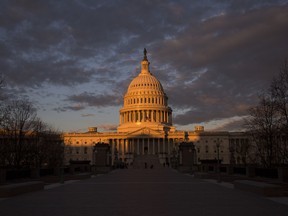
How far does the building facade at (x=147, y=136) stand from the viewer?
16638 centimetres

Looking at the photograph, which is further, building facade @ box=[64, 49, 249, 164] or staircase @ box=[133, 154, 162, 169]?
building facade @ box=[64, 49, 249, 164]

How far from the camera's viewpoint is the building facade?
16638 cm

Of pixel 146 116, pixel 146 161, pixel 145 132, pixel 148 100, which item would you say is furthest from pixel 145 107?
pixel 146 161

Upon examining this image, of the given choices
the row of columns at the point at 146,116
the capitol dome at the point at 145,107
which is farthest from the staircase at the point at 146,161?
the row of columns at the point at 146,116

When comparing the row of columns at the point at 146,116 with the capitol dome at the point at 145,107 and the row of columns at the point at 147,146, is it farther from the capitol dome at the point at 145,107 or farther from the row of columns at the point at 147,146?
the row of columns at the point at 147,146

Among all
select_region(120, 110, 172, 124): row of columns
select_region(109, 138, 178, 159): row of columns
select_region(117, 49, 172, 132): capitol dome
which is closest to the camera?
select_region(109, 138, 178, 159): row of columns

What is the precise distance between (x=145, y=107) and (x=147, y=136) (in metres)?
17.1

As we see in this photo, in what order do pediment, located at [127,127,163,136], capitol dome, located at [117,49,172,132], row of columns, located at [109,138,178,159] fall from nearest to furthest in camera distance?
pediment, located at [127,127,163,136], row of columns, located at [109,138,178,159], capitol dome, located at [117,49,172,132]

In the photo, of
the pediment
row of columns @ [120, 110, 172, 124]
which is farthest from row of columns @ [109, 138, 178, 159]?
row of columns @ [120, 110, 172, 124]

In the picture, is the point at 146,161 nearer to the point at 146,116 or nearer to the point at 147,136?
the point at 147,136

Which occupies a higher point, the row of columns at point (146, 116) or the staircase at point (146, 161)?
the row of columns at point (146, 116)

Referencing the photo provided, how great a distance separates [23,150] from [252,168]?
34257 mm

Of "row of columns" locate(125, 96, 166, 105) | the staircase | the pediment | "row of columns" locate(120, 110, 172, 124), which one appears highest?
"row of columns" locate(125, 96, 166, 105)

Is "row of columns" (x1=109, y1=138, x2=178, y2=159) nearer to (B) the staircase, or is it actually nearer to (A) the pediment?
(A) the pediment
